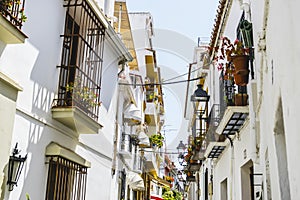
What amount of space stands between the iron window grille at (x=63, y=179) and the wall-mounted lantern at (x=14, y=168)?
1213 mm

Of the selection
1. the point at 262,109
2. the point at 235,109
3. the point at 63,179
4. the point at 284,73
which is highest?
the point at 235,109

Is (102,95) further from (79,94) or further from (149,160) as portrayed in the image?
(149,160)

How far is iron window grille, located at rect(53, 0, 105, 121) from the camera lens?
26.0 ft

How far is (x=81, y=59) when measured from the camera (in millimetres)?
8789

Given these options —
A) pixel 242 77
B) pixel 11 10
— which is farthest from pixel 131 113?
pixel 11 10

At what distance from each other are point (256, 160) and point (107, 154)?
559 centimetres

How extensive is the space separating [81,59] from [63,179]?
2.68 m

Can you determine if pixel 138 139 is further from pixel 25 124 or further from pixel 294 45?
pixel 294 45

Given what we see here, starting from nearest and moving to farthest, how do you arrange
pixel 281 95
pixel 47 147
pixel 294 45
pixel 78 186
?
pixel 294 45 < pixel 281 95 < pixel 47 147 < pixel 78 186

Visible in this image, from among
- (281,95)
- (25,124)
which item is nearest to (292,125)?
(281,95)

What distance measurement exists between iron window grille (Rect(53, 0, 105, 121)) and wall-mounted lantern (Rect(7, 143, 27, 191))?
1.77m

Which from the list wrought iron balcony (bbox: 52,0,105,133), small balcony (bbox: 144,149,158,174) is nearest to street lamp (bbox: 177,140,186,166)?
small balcony (bbox: 144,149,158,174)

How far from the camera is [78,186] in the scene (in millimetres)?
8469

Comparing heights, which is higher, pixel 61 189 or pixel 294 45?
pixel 294 45
